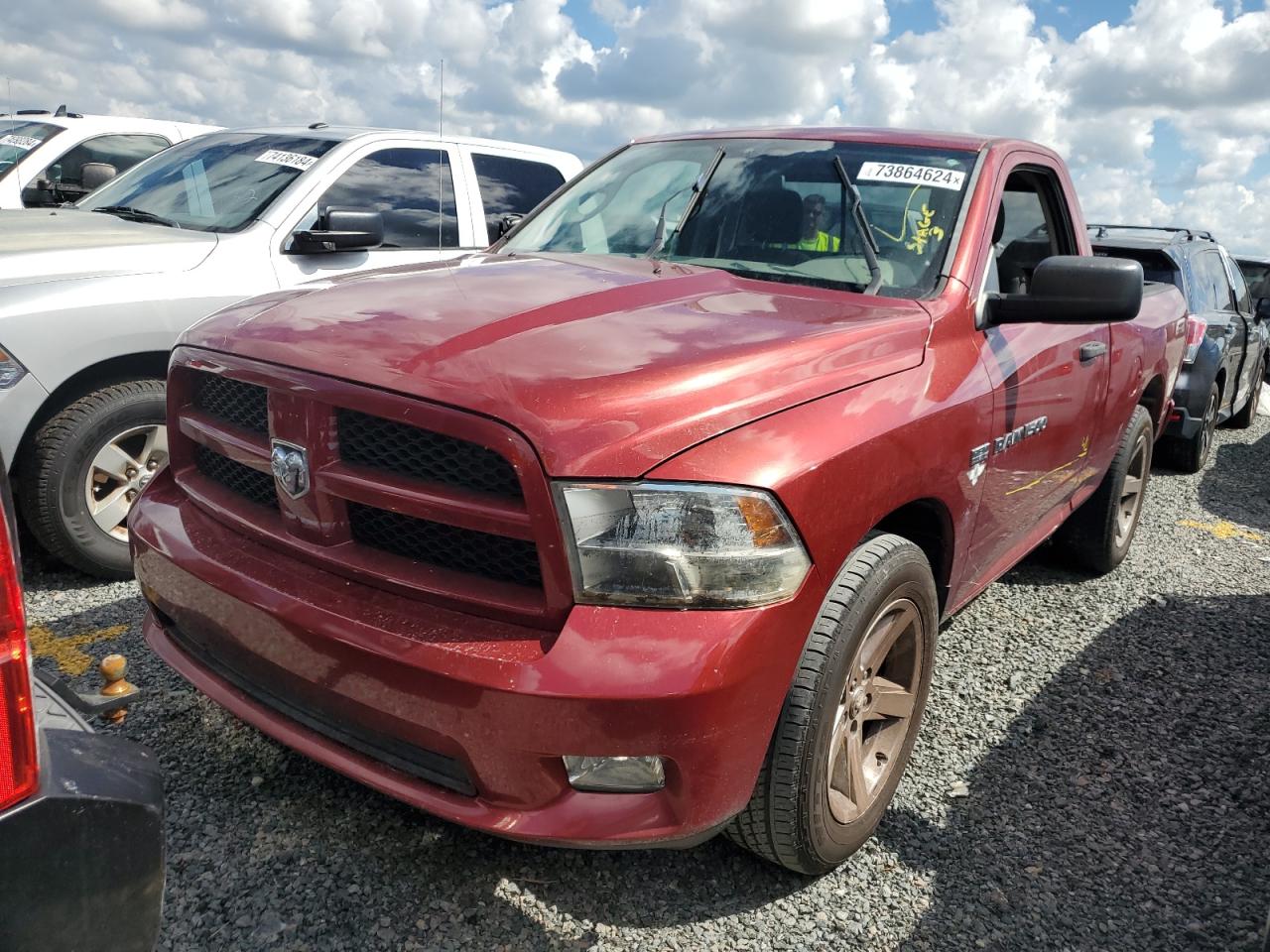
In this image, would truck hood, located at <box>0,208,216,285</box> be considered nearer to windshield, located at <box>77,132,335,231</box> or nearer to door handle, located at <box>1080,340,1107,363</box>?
windshield, located at <box>77,132,335,231</box>

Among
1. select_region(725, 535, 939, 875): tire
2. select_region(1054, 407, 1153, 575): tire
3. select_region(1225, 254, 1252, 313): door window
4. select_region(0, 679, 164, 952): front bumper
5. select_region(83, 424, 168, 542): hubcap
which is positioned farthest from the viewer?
select_region(1225, 254, 1252, 313): door window

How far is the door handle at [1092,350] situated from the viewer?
11.6 ft

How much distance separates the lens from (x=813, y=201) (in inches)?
123

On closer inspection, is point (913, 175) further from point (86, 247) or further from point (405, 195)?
point (86, 247)

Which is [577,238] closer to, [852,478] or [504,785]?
[852,478]

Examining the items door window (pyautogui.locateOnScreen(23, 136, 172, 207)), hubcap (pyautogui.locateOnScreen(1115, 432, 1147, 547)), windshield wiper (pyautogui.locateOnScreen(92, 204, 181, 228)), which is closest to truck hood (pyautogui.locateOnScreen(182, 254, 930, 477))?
windshield wiper (pyautogui.locateOnScreen(92, 204, 181, 228))

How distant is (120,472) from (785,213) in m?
2.83

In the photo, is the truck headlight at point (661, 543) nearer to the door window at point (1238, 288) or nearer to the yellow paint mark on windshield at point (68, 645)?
the yellow paint mark on windshield at point (68, 645)

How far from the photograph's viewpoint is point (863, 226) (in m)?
3.02

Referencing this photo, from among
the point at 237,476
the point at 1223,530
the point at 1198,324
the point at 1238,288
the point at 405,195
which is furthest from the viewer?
the point at 1238,288

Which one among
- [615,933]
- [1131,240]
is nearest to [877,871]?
[615,933]

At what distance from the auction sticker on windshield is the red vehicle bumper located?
7.57 m

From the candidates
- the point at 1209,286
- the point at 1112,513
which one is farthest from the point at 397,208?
the point at 1209,286

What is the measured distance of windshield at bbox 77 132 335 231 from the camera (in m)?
4.62
